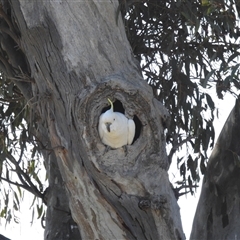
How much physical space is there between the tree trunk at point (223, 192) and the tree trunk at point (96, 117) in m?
1.10

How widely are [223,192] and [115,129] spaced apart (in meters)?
1.54

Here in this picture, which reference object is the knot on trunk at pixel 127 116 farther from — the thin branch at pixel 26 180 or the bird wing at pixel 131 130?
the thin branch at pixel 26 180

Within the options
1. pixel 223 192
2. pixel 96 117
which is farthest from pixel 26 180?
pixel 96 117

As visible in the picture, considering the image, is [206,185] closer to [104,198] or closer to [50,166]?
[50,166]

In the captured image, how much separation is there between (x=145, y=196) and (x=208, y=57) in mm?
1783

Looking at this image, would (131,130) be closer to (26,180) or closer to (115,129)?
(115,129)

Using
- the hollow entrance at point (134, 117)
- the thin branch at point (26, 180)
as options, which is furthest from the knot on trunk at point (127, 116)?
the thin branch at point (26, 180)

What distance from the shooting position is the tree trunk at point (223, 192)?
4.74 metres

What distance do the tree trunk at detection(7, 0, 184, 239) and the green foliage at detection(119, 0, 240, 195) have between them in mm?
898

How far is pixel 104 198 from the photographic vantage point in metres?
3.59

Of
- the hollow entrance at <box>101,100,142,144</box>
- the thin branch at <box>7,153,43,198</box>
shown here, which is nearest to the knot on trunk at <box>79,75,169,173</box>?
the hollow entrance at <box>101,100,142,144</box>

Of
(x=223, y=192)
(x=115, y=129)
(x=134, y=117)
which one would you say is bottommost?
(x=115, y=129)

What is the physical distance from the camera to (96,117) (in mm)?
3512

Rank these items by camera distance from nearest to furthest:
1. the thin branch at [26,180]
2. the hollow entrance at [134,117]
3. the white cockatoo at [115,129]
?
1. the white cockatoo at [115,129]
2. the hollow entrance at [134,117]
3. the thin branch at [26,180]
